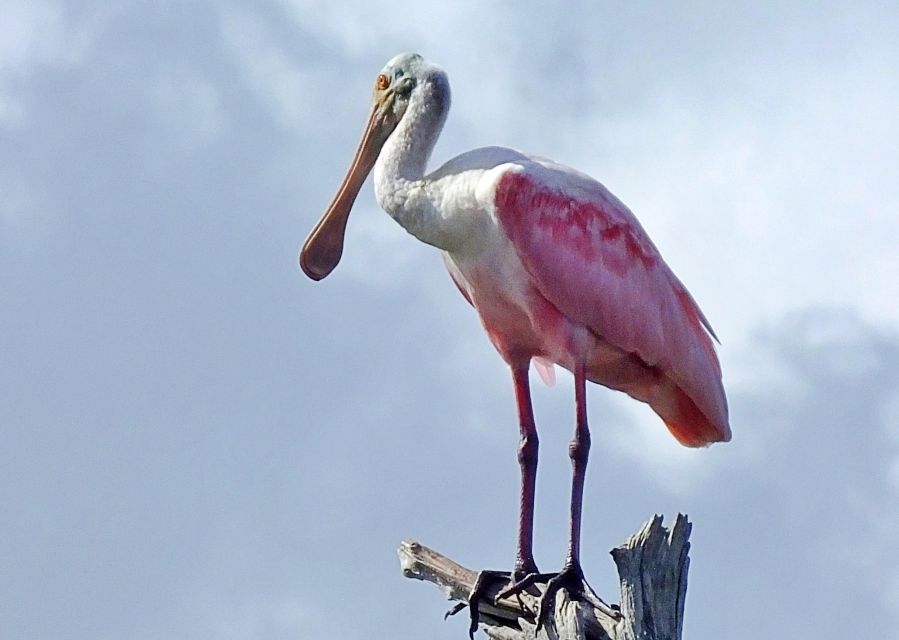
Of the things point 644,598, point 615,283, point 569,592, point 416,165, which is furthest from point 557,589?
point 416,165

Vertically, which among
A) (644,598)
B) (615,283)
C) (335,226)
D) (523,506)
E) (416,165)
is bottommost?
(644,598)

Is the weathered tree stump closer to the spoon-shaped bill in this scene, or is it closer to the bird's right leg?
the bird's right leg

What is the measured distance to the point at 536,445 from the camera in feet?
42.0

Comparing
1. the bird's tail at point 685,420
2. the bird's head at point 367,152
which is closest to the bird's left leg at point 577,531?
the bird's tail at point 685,420

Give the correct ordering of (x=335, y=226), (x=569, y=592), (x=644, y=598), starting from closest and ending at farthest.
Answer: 1. (x=644, y=598)
2. (x=569, y=592)
3. (x=335, y=226)

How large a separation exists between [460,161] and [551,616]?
326cm

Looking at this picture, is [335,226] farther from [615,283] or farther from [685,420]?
[685,420]

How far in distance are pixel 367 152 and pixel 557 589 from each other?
389cm

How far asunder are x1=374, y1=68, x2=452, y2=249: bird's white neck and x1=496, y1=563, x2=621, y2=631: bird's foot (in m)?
2.24

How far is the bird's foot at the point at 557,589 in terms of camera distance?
1087 cm

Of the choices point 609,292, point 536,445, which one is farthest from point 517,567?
point 609,292

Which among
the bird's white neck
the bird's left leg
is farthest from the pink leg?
the bird's white neck

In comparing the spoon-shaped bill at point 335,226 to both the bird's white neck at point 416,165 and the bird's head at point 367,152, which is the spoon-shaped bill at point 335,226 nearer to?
the bird's head at point 367,152

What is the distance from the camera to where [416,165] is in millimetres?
12836
